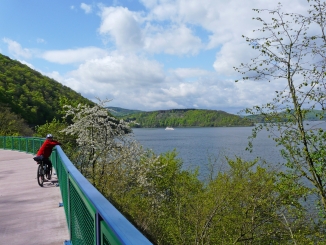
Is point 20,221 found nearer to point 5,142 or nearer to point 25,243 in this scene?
point 25,243

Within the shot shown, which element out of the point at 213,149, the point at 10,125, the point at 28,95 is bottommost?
the point at 213,149

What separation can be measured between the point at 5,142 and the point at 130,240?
25413 mm

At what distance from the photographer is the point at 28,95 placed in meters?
69.2

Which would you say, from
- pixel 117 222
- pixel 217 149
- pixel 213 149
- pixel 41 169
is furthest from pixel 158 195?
pixel 213 149

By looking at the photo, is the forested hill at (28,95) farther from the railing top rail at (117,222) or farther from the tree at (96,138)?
the railing top rail at (117,222)

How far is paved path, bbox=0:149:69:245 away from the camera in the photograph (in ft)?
18.0

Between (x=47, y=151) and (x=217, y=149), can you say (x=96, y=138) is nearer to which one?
(x=47, y=151)

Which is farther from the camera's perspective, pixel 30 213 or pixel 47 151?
pixel 47 151

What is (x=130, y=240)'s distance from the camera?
1.61m

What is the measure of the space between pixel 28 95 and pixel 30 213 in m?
67.0

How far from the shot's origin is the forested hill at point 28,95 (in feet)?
199

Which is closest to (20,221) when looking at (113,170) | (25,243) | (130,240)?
(25,243)

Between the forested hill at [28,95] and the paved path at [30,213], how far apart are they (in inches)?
1623

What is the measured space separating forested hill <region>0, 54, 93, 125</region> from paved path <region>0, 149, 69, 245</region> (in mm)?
41212
